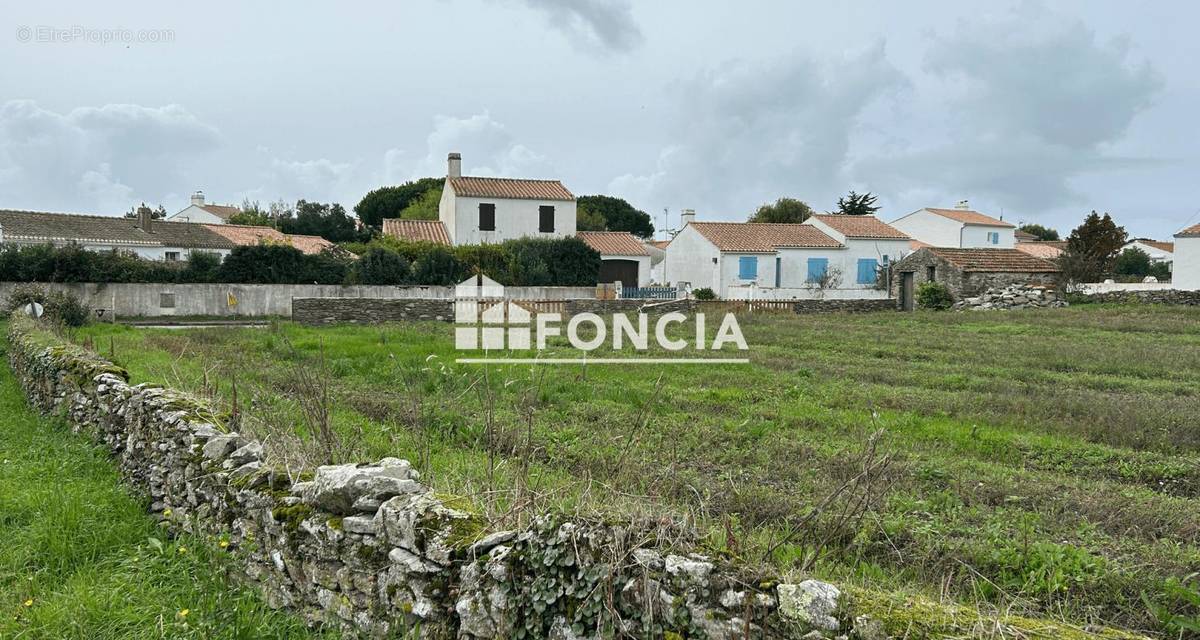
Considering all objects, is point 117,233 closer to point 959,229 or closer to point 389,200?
point 389,200

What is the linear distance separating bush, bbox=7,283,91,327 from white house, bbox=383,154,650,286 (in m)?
16.6

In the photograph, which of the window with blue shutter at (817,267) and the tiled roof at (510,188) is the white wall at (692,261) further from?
the tiled roof at (510,188)

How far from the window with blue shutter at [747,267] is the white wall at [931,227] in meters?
17.9

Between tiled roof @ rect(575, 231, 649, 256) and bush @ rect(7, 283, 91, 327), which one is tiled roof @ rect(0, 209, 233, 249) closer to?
bush @ rect(7, 283, 91, 327)

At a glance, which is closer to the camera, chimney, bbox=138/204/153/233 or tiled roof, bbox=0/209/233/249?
tiled roof, bbox=0/209/233/249

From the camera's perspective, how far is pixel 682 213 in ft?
153

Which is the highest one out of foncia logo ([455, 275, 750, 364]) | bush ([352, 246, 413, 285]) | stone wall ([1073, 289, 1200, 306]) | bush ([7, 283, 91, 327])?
bush ([352, 246, 413, 285])

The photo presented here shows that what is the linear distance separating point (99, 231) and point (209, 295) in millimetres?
15652

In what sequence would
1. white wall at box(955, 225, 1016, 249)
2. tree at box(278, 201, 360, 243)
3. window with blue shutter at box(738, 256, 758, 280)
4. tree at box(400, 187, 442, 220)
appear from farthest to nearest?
tree at box(278, 201, 360, 243) → tree at box(400, 187, 442, 220) → white wall at box(955, 225, 1016, 249) → window with blue shutter at box(738, 256, 758, 280)

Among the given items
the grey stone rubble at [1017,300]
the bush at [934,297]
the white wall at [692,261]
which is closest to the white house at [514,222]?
the white wall at [692,261]

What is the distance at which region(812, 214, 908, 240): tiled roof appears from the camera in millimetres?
39906

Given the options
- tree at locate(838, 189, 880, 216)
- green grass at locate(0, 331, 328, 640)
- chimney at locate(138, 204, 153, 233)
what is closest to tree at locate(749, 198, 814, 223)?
tree at locate(838, 189, 880, 216)

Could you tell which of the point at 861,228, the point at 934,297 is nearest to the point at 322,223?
the point at 861,228

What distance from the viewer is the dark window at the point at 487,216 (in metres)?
39.5
